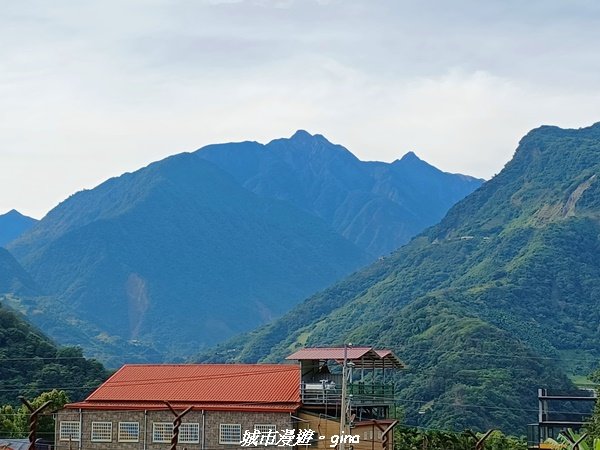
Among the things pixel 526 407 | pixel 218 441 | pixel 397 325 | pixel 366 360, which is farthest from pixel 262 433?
pixel 397 325

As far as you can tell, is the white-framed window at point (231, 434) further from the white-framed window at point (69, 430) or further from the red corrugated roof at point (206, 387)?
the white-framed window at point (69, 430)

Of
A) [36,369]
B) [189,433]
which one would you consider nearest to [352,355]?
[189,433]

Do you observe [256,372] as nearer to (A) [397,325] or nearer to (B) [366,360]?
(B) [366,360]

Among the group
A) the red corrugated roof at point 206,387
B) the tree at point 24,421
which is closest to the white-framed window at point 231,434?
the red corrugated roof at point 206,387

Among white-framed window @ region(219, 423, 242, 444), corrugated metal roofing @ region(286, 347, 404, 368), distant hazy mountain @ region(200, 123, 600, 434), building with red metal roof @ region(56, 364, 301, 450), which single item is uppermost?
distant hazy mountain @ region(200, 123, 600, 434)

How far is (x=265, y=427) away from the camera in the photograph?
45.1 metres

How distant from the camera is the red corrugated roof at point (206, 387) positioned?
46469 millimetres

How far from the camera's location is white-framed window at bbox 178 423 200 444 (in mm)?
45562

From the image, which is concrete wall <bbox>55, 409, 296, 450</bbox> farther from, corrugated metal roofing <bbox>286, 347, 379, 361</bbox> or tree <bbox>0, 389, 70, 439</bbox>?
tree <bbox>0, 389, 70, 439</bbox>

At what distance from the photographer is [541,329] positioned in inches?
6363

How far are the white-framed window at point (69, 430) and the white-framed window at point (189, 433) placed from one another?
15.1ft

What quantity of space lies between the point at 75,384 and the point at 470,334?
53637 mm

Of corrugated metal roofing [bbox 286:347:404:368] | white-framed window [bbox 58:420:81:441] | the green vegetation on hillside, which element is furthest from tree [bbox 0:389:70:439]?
corrugated metal roofing [bbox 286:347:404:368]

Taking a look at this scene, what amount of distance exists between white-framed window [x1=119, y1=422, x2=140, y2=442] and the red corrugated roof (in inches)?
33.5
